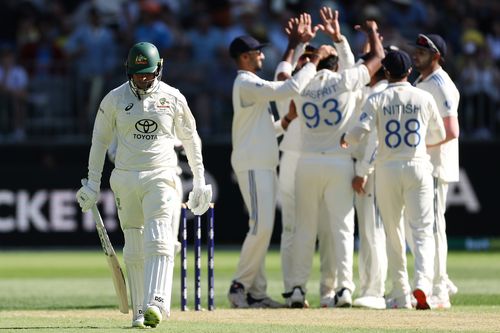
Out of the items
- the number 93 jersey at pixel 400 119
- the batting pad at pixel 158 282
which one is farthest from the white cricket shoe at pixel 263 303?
the batting pad at pixel 158 282

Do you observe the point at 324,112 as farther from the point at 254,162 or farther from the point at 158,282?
the point at 158,282

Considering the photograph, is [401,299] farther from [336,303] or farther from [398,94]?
[398,94]

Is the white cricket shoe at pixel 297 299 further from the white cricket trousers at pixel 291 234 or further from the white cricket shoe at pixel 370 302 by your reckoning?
the white cricket shoe at pixel 370 302

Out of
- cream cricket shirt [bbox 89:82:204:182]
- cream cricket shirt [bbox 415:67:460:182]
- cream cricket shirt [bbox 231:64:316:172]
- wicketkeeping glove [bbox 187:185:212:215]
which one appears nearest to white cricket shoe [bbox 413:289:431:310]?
cream cricket shirt [bbox 415:67:460:182]

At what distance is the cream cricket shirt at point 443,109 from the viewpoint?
1169 centimetres

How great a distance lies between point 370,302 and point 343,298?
267mm

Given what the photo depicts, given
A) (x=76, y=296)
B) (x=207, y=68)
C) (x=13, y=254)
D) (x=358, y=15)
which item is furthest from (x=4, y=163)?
(x=76, y=296)

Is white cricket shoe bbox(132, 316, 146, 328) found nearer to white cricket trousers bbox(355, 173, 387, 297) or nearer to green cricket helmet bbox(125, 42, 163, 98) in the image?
green cricket helmet bbox(125, 42, 163, 98)

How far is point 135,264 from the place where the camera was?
9492 millimetres

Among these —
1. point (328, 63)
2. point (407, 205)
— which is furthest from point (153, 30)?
point (407, 205)

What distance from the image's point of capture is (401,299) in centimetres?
1127

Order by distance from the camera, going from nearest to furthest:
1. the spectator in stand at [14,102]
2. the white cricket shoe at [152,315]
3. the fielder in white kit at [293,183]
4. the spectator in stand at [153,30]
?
the white cricket shoe at [152,315] < the fielder in white kit at [293,183] < the spectator in stand at [14,102] < the spectator in stand at [153,30]

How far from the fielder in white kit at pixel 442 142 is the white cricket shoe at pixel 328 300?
91 cm

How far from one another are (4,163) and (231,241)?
3842 millimetres
